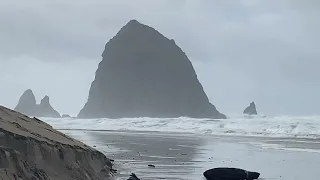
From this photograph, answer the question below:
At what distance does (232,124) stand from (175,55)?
59.2m

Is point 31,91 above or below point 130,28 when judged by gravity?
below

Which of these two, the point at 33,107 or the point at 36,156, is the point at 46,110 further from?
the point at 36,156

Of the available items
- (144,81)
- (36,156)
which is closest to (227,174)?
(36,156)

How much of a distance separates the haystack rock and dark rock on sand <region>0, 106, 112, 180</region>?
88546mm

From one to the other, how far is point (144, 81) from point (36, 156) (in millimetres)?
97382

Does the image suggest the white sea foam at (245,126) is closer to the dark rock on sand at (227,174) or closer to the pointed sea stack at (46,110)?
the dark rock on sand at (227,174)

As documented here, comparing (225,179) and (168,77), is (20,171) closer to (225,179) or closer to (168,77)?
(225,179)

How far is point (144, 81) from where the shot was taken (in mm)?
106438

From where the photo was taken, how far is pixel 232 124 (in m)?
52.3

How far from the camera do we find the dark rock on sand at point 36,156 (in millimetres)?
8320

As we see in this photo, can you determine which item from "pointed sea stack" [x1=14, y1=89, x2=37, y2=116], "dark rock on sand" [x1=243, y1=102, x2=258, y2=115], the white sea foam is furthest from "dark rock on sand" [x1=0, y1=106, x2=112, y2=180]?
"pointed sea stack" [x1=14, y1=89, x2=37, y2=116]

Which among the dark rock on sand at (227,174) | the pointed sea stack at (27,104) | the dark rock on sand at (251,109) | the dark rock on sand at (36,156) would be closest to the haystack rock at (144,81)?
the dark rock on sand at (251,109)

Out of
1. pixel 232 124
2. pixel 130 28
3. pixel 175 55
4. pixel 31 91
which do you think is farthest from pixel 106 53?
pixel 232 124

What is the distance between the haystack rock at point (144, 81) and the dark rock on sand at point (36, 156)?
88.5m
